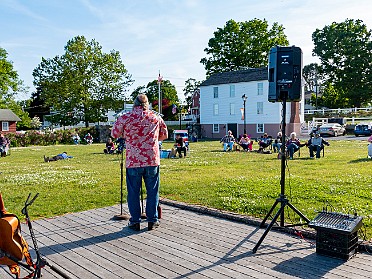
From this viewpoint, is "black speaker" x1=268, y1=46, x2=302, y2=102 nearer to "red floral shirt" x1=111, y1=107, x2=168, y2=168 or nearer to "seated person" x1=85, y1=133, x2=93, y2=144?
"red floral shirt" x1=111, y1=107, x2=168, y2=168

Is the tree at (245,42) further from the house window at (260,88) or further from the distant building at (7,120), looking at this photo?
the distant building at (7,120)

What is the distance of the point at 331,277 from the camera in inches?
169

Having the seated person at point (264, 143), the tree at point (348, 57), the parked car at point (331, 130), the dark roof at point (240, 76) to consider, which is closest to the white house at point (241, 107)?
the dark roof at point (240, 76)

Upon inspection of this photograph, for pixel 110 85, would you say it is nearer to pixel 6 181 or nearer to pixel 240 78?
pixel 240 78

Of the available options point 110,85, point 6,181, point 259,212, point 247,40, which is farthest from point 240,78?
point 259,212

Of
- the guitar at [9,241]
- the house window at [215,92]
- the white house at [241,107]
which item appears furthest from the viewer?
the house window at [215,92]

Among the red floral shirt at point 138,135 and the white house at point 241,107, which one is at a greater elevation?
the white house at point 241,107

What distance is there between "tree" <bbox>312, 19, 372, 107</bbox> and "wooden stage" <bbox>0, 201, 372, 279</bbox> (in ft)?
196

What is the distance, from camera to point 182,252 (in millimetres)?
5195

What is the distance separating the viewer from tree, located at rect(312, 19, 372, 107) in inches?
2341

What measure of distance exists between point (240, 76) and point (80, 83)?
70.6ft

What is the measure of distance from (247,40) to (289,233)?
2237 inches

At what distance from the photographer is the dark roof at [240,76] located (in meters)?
49.2

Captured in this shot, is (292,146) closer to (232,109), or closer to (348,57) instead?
(232,109)
